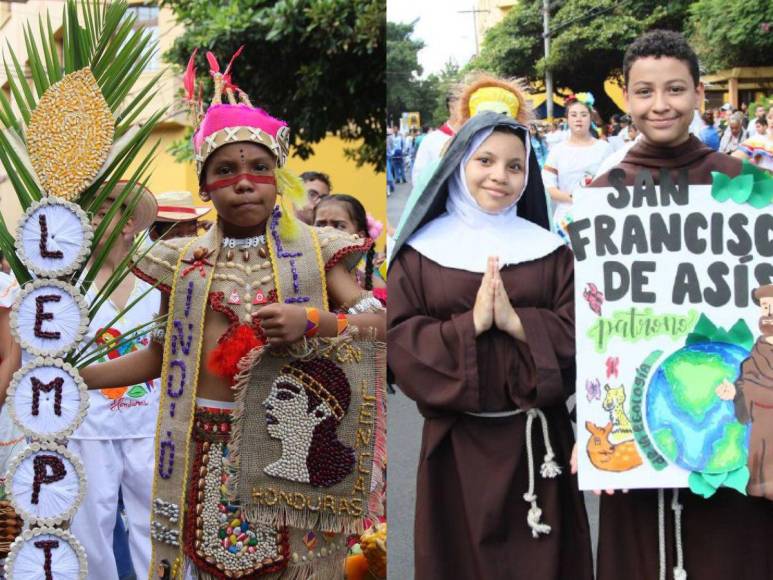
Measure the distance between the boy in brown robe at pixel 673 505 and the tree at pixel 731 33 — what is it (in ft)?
0.18

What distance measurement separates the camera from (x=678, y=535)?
10.4 ft

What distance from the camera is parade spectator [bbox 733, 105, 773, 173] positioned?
3082 mm

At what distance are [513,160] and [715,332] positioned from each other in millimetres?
662

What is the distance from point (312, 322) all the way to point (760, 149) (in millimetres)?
1379

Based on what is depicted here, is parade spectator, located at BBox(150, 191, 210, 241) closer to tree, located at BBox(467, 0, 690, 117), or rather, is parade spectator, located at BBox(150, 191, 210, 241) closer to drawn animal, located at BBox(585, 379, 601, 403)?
tree, located at BBox(467, 0, 690, 117)

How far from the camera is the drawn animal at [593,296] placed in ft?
10.2

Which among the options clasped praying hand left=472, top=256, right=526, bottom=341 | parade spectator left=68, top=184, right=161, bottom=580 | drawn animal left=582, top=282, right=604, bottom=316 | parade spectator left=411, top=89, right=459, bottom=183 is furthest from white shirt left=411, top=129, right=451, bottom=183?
parade spectator left=68, top=184, right=161, bottom=580

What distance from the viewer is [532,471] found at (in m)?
3.21

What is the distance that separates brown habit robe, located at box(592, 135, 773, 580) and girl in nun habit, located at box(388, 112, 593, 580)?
10cm

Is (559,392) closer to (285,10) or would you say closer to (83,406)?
(83,406)

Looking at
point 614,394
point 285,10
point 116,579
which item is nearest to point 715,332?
point 614,394

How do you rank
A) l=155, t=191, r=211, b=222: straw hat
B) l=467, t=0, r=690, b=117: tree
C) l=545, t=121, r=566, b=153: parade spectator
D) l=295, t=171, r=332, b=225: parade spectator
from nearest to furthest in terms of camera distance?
1. l=467, t=0, r=690, b=117: tree
2. l=545, t=121, r=566, b=153: parade spectator
3. l=155, t=191, r=211, b=222: straw hat
4. l=295, t=171, r=332, b=225: parade spectator

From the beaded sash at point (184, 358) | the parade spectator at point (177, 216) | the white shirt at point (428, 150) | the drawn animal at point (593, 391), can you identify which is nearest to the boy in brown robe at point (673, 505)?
the drawn animal at point (593, 391)

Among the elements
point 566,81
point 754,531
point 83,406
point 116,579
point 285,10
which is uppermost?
point 285,10
